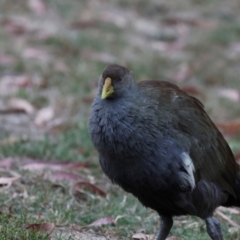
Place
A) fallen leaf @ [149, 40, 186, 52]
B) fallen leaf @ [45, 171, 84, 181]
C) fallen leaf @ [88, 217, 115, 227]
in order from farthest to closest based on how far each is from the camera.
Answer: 1. fallen leaf @ [149, 40, 186, 52]
2. fallen leaf @ [45, 171, 84, 181]
3. fallen leaf @ [88, 217, 115, 227]

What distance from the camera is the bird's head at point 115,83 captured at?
508 centimetres

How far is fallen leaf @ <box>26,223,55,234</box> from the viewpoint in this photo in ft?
16.8

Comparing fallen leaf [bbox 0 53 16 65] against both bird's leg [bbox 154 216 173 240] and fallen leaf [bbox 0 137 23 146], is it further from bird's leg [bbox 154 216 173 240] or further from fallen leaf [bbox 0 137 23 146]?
bird's leg [bbox 154 216 173 240]

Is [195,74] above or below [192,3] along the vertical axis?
below

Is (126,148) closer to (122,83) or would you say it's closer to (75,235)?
(122,83)

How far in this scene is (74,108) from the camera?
8.94m

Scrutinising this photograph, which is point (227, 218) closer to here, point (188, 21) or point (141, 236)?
point (141, 236)

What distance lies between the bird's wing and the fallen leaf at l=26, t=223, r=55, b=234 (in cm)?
100

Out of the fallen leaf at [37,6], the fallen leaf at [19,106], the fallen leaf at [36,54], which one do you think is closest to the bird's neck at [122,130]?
the fallen leaf at [19,106]

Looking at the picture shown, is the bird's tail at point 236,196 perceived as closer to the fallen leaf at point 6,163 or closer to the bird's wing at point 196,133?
the bird's wing at point 196,133

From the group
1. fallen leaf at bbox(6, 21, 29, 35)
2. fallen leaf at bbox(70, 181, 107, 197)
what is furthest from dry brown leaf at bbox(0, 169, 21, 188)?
fallen leaf at bbox(6, 21, 29, 35)

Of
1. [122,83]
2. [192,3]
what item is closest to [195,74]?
[192,3]

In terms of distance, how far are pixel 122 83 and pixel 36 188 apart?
1.58 m

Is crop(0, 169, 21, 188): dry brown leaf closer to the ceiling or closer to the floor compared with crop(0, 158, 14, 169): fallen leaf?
closer to the floor
